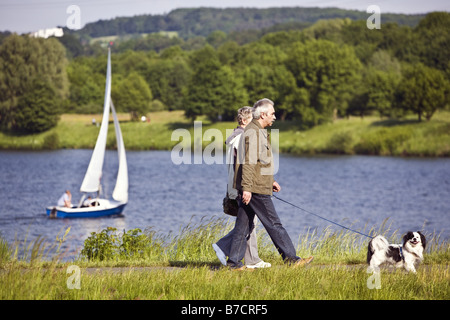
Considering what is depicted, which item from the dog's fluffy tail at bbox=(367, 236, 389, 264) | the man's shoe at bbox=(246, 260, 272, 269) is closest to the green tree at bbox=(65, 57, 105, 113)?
the man's shoe at bbox=(246, 260, 272, 269)

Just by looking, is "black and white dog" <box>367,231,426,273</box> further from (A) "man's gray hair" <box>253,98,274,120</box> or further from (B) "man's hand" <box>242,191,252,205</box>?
(A) "man's gray hair" <box>253,98,274,120</box>

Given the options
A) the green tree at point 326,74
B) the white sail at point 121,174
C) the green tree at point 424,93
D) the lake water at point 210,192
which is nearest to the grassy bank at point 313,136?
the green tree at point 424,93

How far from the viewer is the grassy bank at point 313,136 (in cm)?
6762

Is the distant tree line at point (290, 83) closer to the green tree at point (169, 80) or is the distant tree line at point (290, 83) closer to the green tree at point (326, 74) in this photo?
the green tree at point (326, 74)

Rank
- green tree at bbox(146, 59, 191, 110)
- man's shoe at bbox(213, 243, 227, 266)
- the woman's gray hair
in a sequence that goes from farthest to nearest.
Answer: green tree at bbox(146, 59, 191, 110) → the woman's gray hair → man's shoe at bbox(213, 243, 227, 266)

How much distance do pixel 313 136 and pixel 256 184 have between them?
69624mm

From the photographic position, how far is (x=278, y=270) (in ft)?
27.5

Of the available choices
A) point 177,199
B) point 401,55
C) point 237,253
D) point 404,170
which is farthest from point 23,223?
point 401,55

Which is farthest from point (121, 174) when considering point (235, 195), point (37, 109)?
point (37, 109)

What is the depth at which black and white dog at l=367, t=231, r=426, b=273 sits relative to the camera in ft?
28.4

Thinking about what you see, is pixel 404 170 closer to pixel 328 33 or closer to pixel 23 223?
pixel 23 223

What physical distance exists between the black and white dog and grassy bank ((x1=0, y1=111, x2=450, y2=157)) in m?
59.3

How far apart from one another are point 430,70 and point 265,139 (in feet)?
244

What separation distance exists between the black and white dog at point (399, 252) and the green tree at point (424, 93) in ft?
221
